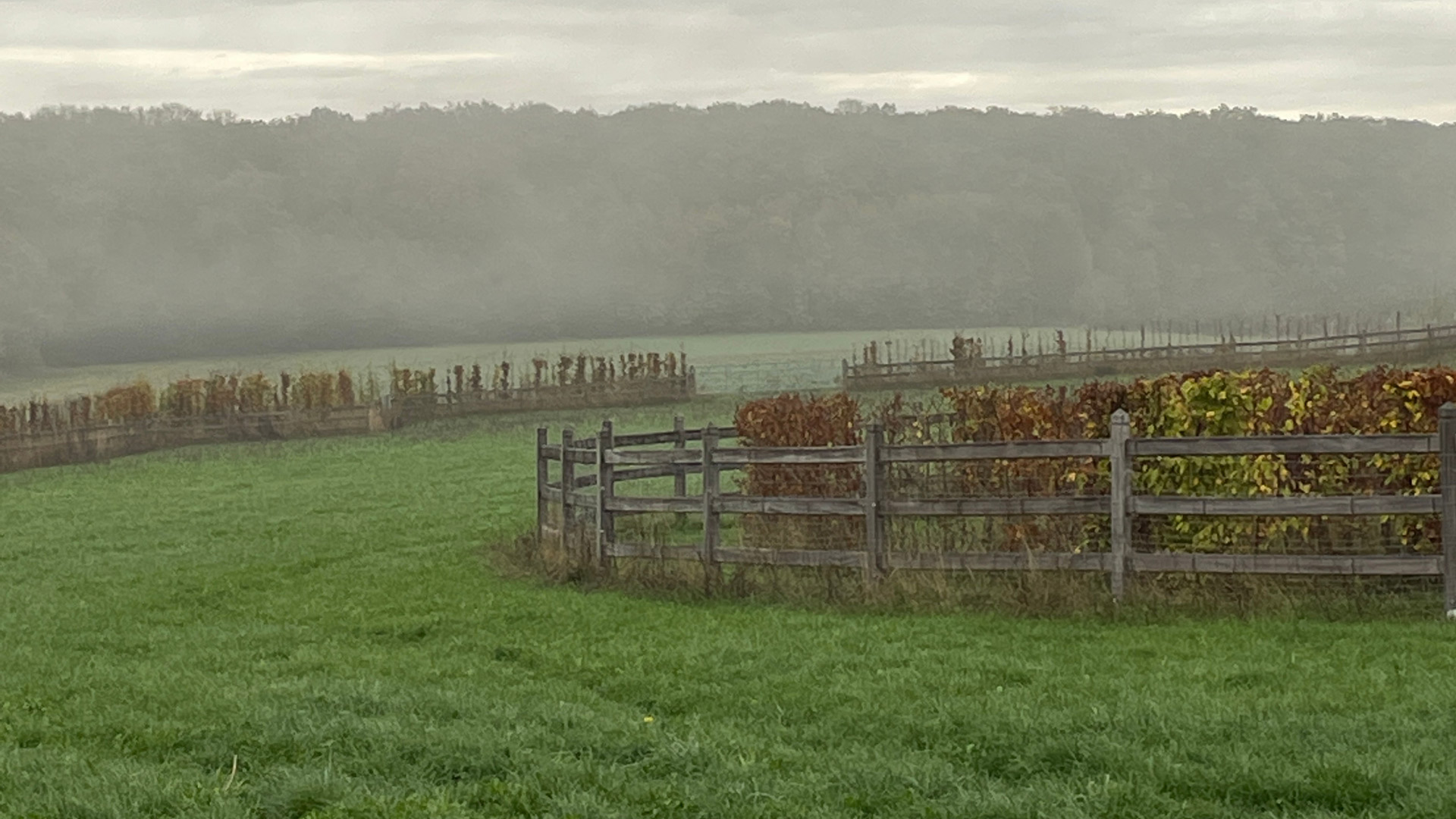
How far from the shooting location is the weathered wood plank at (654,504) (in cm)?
1700

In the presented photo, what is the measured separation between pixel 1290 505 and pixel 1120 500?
1.38 metres

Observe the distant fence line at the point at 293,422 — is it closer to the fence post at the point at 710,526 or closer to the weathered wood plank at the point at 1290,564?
the fence post at the point at 710,526

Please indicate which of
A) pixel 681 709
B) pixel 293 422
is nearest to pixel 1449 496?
pixel 681 709

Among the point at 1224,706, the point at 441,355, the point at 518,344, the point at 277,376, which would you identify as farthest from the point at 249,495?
the point at 518,344

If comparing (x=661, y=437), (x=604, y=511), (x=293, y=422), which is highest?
(x=661, y=437)

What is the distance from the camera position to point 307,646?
14.4 meters

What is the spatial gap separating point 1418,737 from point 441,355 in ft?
509

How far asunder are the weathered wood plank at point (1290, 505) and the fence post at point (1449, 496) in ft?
0.36

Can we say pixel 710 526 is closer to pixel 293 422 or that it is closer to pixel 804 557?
pixel 804 557

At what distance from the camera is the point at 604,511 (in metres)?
18.1

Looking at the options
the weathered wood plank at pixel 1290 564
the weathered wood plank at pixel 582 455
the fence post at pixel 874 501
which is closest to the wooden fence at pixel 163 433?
the weathered wood plank at pixel 582 455

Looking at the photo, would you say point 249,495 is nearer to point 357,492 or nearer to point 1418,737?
point 357,492

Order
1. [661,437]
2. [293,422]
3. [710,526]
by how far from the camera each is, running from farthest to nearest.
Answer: [293,422]
[661,437]
[710,526]

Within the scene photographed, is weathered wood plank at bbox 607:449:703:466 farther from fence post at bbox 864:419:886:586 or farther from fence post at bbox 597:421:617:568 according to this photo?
fence post at bbox 864:419:886:586
